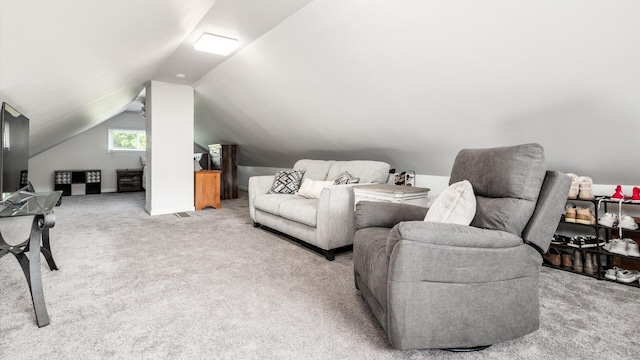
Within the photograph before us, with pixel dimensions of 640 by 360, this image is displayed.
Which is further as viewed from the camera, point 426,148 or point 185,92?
point 185,92

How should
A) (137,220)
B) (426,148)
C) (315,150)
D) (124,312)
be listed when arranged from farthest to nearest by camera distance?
(315,150) → (137,220) → (426,148) → (124,312)

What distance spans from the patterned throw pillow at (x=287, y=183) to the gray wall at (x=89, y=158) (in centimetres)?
625

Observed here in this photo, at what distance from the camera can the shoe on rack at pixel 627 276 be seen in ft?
7.48

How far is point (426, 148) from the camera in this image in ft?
11.4

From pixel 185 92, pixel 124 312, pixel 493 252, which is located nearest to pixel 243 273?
pixel 124 312

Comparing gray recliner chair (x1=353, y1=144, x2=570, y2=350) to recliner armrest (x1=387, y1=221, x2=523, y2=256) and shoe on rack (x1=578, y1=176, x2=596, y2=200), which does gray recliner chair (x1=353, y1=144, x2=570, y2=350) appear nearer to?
recliner armrest (x1=387, y1=221, x2=523, y2=256)

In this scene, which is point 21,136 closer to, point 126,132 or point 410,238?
point 410,238

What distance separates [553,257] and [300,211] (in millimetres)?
2288

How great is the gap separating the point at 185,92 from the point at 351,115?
10.6 ft

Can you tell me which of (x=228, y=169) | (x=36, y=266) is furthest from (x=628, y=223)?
(x=228, y=169)

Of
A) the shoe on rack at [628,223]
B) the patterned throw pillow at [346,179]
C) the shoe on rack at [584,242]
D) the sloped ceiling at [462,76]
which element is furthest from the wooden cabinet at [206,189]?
the shoe on rack at [628,223]

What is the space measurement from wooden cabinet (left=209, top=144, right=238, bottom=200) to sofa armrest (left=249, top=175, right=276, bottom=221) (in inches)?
113

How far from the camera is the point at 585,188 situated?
2510 millimetres

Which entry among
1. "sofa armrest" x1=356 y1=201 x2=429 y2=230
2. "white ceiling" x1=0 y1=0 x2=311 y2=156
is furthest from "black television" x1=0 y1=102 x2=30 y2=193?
"sofa armrest" x1=356 y1=201 x2=429 y2=230
